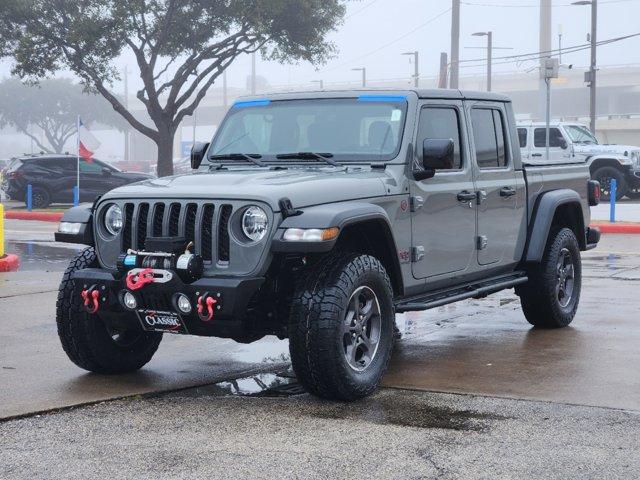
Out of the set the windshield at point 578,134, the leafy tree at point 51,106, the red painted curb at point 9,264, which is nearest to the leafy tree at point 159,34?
the windshield at point 578,134

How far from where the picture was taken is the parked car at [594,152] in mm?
25938

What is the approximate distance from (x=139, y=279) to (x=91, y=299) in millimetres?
468

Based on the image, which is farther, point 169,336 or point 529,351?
point 169,336

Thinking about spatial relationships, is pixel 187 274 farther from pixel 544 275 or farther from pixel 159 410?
pixel 544 275

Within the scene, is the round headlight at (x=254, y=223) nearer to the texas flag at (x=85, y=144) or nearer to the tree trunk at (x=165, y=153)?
the texas flag at (x=85, y=144)

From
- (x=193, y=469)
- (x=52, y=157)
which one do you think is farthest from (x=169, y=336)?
(x=52, y=157)

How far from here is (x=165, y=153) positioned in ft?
114

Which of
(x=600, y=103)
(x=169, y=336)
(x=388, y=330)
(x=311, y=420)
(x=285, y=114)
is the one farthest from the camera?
(x=600, y=103)

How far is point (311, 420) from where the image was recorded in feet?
19.7

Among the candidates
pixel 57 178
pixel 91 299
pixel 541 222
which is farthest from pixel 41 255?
pixel 57 178

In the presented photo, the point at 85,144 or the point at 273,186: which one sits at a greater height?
the point at 85,144

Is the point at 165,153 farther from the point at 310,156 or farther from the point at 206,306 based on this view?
the point at 206,306

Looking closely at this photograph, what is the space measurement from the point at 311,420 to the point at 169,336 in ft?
10.3

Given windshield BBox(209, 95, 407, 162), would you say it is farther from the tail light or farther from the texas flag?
the texas flag
